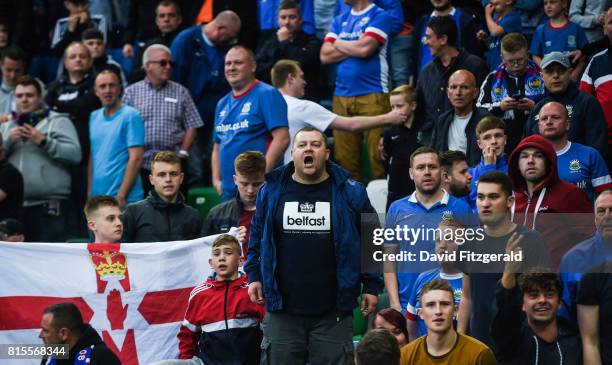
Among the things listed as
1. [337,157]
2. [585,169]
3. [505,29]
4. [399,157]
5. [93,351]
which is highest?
[505,29]

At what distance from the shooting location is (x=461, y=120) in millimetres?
11930

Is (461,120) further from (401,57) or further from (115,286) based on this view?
(115,286)

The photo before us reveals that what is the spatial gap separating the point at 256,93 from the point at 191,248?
228cm

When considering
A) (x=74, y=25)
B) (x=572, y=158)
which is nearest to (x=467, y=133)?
(x=572, y=158)

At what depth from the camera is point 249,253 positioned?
8.98 m

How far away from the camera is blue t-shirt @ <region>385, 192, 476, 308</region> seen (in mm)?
9758

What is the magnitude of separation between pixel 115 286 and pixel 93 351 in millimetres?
1309

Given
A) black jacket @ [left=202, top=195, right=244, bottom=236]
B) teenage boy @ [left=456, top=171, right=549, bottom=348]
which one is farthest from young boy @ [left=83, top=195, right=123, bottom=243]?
teenage boy @ [left=456, top=171, right=549, bottom=348]

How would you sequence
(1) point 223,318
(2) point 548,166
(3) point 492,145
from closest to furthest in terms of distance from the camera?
1. (1) point 223,318
2. (2) point 548,166
3. (3) point 492,145

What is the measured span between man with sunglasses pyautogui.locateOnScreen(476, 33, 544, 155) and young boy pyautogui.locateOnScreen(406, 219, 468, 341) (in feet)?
8.41

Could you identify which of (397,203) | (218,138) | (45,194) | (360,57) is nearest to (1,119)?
(45,194)

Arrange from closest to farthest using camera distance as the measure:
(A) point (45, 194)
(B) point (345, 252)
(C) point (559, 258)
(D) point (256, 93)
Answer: (B) point (345, 252), (C) point (559, 258), (D) point (256, 93), (A) point (45, 194)

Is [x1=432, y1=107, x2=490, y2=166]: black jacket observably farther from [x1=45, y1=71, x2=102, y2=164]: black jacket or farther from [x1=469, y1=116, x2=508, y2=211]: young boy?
[x1=45, y1=71, x2=102, y2=164]: black jacket

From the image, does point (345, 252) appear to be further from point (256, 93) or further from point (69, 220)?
point (69, 220)
